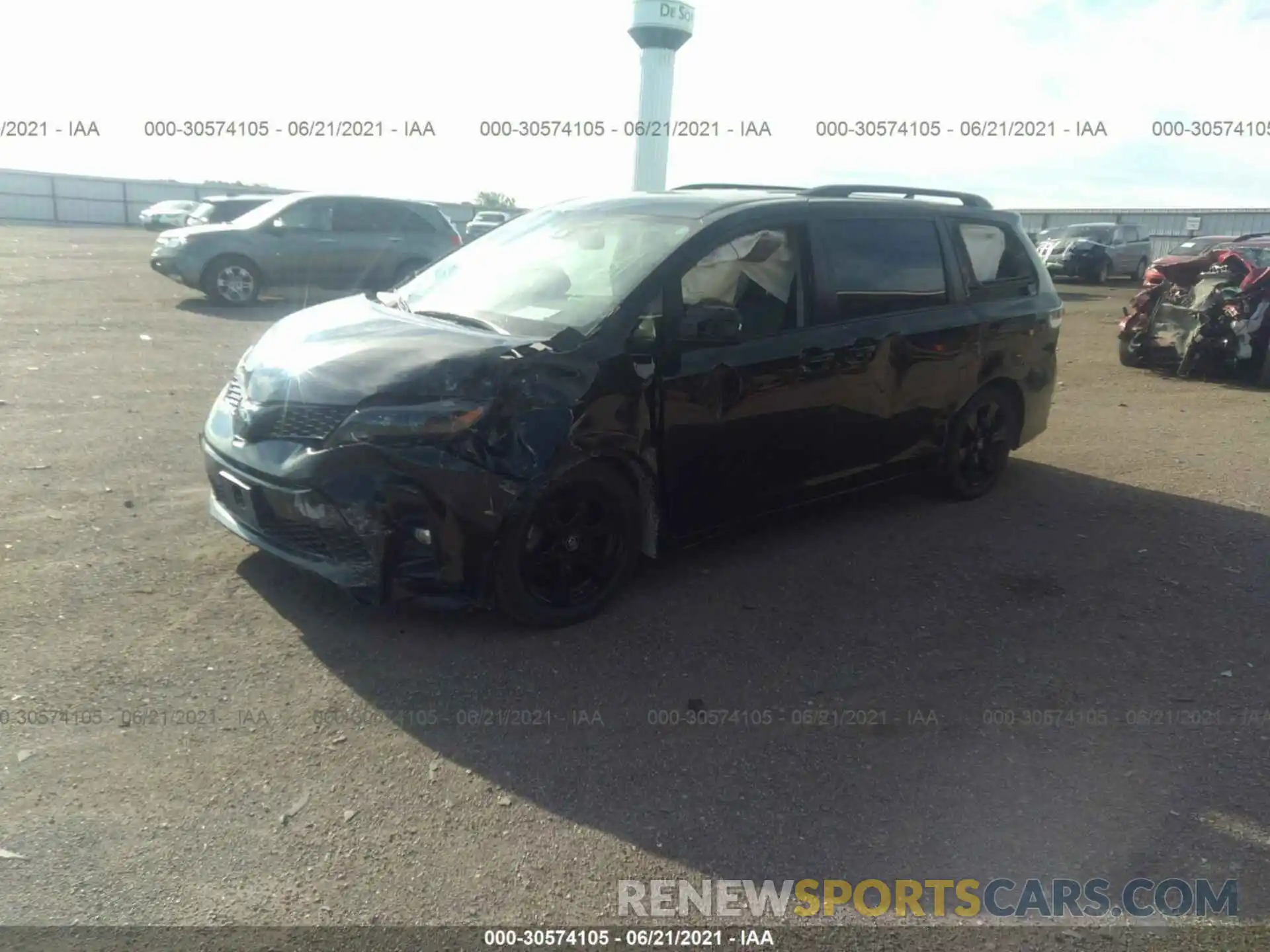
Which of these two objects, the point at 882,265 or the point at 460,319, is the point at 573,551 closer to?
the point at 460,319

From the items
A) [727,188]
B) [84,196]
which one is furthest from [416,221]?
[84,196]

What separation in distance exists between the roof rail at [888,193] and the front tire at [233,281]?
10.7 meters

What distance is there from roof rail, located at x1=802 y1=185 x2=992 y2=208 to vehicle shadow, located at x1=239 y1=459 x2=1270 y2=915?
1.88 metres

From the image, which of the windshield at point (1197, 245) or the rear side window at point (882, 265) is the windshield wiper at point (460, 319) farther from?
the windshield at point (1197, 245)

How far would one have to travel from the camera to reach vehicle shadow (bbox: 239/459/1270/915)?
121 inches

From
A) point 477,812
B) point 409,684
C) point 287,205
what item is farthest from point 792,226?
point 287,205

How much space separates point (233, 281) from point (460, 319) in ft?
35.5

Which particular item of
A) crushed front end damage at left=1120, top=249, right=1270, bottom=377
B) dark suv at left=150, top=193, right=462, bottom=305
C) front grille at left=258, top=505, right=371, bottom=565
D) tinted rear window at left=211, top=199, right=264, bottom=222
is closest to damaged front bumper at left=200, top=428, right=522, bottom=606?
front grille at left=258, top=505, right=371, bottom=565

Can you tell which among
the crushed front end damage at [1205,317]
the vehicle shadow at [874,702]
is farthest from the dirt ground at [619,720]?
the crushed front end damage at [1205,317]

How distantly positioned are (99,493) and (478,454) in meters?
2.91

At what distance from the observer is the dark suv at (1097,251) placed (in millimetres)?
26828

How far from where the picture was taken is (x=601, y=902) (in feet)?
9.01

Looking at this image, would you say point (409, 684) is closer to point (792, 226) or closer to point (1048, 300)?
point (792, 226)

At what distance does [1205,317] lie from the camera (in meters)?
11.1
